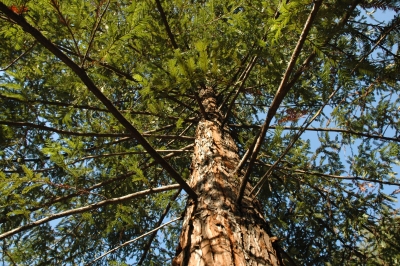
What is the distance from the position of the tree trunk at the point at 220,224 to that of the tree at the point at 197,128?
0.04 feet

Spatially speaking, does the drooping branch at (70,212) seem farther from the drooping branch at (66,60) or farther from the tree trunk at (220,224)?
the drooping branch at (66,60)

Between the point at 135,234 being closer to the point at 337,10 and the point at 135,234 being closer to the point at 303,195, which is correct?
the point at 303,195

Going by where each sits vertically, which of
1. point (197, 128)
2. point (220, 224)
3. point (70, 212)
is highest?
point (197, 128)

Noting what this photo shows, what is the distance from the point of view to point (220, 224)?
6.69 ft

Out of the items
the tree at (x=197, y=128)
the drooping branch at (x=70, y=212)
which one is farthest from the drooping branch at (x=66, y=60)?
the drooping branch at (x=70, y=212)

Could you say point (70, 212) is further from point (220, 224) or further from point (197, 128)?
point (197, 128)

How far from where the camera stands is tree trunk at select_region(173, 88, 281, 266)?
1.81 metres

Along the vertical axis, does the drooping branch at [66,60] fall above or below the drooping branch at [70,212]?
above

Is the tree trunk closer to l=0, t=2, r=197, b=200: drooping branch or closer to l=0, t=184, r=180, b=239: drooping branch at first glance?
l=0, t=2, r=197, b=200: drooping branch

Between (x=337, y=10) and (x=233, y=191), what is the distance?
62.7 inches

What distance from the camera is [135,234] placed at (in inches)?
212

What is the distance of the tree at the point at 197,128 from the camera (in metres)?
2.15

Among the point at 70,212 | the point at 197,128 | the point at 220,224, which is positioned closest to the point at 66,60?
the point at 70,212

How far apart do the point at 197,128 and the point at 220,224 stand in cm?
187
